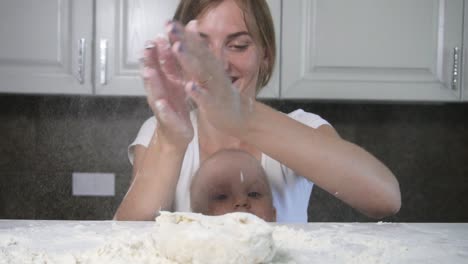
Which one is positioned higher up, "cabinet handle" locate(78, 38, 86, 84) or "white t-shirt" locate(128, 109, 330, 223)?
"cabinet handle" locate(78, 38, 86, 84)

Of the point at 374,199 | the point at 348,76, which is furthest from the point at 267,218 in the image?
the point at 348,76

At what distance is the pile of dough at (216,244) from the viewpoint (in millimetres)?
334

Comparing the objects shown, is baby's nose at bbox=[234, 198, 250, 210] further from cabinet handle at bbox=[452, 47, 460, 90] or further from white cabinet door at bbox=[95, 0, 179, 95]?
cabinet handle at bbox=[452, 47, 460, 90]

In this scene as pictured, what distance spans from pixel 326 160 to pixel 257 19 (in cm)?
31

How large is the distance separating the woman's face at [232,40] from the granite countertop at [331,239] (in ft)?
1.10

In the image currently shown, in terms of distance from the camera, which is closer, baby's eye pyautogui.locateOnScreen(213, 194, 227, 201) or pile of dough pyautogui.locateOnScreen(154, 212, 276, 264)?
pile of dough pyautogui.locateOnScreen(154, 212, 276, 264)

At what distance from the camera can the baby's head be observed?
775 millimetres

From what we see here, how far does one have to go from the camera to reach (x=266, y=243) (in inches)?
13.4

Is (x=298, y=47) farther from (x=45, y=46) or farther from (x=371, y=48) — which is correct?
(x=45, y=46)

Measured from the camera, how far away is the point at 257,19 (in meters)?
0.82

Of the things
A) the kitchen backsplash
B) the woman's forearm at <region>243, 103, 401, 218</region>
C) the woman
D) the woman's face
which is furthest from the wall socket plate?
the woman's forearm at <region>243, 103, 401, 218</region>

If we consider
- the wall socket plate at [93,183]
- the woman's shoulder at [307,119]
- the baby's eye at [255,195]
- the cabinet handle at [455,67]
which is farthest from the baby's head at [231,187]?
the cabinet handle at [455,67]

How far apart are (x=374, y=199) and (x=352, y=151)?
8 centimetres

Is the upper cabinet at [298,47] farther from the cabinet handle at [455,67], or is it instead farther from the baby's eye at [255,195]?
the baby's eye at [255,195]
